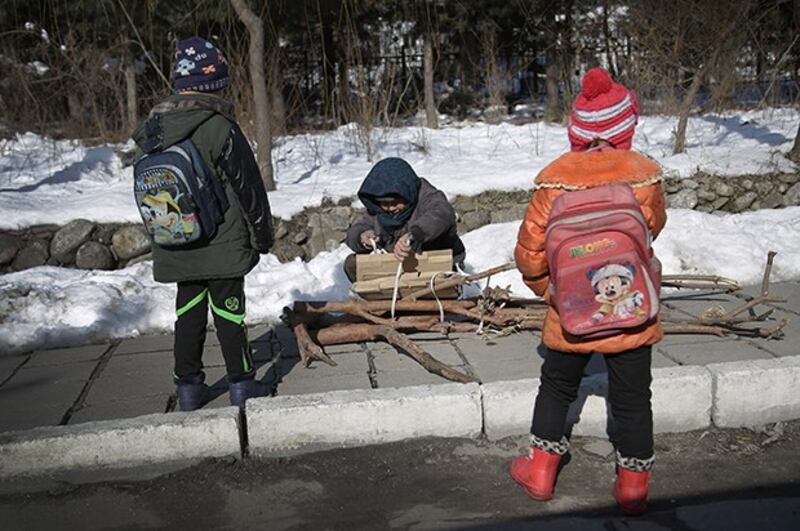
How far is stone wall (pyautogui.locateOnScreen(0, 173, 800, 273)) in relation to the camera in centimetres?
662

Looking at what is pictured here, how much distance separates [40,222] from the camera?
6660 millimetres

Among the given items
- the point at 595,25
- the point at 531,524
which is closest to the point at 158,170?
the point at 531,524

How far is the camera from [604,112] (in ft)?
9.06

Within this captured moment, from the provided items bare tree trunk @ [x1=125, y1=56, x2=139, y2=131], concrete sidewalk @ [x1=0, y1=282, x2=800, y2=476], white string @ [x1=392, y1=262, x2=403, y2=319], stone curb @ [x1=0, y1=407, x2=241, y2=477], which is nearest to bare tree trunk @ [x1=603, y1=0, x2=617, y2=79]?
bare tree trunk @ [x1=125, y1=56, x2=139, y2=131]

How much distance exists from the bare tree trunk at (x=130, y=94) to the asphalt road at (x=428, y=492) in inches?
368

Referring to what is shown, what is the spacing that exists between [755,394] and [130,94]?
10.9m

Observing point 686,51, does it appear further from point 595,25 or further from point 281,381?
point 281,381

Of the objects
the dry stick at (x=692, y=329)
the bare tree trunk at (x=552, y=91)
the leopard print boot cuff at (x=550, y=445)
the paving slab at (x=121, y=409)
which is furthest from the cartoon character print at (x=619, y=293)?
the bare tree trunk at (x=552, y=91)

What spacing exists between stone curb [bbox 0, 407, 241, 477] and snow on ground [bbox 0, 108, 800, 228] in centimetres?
379

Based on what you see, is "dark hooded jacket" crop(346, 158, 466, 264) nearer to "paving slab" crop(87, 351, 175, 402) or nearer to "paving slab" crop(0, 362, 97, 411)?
"paving slab" crop(87, 351, 175, 402)

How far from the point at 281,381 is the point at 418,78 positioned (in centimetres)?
1286

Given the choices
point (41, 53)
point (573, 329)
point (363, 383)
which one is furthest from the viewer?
point (41, 53)

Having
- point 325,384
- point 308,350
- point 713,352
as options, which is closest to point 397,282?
point 308,350

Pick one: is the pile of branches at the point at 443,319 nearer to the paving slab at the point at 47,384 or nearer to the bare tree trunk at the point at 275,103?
the paving slab at the point at 47,384
